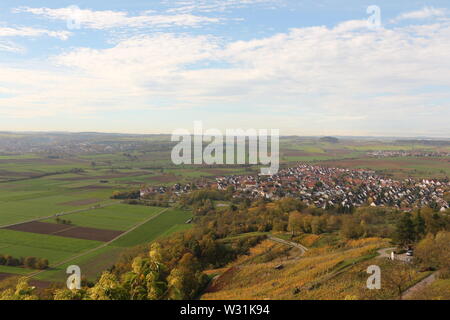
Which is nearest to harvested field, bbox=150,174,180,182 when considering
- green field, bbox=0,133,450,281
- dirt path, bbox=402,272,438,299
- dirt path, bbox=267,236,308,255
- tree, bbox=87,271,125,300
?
green field, bbox=0,133,450,281

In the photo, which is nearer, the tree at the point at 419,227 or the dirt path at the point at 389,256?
the dirt path at the point at 389,256

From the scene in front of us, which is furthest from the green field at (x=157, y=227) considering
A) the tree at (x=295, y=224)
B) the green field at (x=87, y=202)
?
the tree at (x=295, y=224)

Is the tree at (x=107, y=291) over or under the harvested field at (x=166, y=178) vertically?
over

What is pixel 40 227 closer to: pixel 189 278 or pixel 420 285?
pixel 189 278

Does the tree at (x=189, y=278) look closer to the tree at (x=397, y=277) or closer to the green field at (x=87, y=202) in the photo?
the green field at (x=87, y=202)

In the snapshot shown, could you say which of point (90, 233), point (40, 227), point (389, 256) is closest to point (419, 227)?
point (389, 256)

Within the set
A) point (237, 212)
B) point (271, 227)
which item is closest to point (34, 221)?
point (237, 212)

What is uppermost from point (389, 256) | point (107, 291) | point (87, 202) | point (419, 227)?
point (107, 291)
